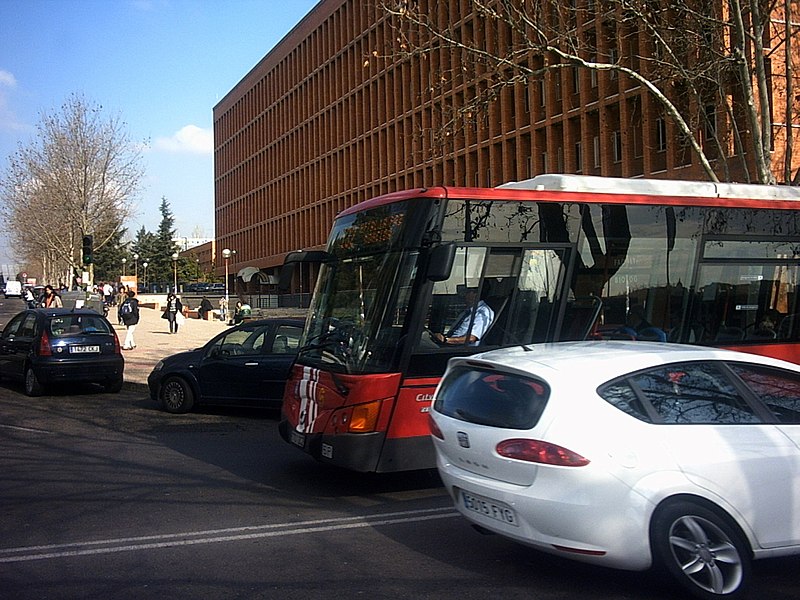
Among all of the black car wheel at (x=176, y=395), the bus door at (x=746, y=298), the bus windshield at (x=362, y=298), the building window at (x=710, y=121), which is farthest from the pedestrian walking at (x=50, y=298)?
the bus door at (x=746, y=298)

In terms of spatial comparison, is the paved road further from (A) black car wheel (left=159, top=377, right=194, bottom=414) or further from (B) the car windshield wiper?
(A) black car wheel (left=159, top=377, right=194, bottom=414)

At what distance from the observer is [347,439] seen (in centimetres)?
778

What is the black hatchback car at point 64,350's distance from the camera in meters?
16.1

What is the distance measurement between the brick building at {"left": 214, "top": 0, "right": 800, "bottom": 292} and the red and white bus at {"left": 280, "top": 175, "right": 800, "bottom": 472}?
282 inches

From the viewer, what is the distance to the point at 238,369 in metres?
13.5

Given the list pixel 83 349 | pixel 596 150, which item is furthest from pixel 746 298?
pixel 596 150

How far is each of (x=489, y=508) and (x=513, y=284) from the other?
11.4 ft

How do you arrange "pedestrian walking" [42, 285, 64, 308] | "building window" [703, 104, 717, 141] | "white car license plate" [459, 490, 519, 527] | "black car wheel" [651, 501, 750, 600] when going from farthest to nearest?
"pedestrian walking" [42, 285, 64, 308] → "building window" [703, 104, 717, 141] → "white car license plate" [459, 490, 519, 527] → "black car wheel" [651, 501, 750, 600]

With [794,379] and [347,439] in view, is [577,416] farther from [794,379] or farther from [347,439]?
[347,439]

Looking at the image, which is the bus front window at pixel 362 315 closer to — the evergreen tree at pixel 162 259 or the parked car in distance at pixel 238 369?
the parked car in distance at pixel 238 369

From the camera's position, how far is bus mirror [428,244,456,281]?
24.8 ft

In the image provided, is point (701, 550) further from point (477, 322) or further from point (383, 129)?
point (383, 129)

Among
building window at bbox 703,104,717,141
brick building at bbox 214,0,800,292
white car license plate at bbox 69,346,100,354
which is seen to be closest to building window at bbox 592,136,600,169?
brick building at bbox 214,0,800,292

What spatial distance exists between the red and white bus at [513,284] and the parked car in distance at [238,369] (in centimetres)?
394
